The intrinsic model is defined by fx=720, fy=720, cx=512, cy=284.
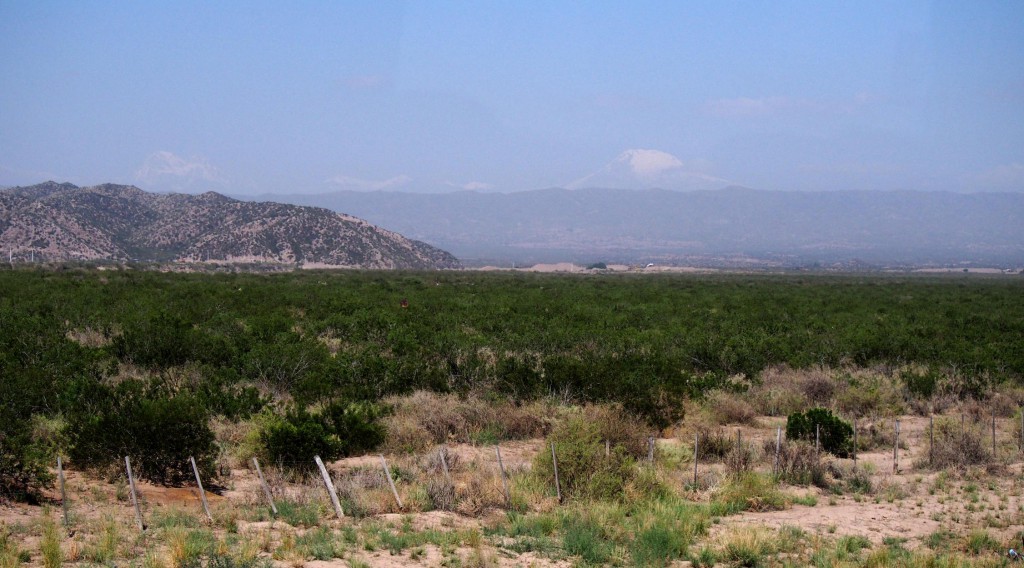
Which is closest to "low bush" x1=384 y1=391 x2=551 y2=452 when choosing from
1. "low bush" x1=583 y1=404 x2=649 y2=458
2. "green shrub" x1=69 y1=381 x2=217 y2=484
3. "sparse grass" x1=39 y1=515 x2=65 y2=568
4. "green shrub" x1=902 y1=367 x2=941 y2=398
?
"low bush" x1=583 y1=404 x2=649 y2=458

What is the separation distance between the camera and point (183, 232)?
119 m

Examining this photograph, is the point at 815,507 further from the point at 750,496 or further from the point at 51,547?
the point at 51,547

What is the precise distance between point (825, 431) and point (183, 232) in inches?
4825

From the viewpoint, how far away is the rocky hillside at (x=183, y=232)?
99812mm

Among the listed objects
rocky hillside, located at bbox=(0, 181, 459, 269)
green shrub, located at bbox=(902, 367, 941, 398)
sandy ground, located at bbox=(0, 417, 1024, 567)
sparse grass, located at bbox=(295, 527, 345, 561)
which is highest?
rocky hillside, located at bbox=(0, 181, 459, 269)

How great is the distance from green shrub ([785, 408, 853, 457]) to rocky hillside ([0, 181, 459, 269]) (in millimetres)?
101499

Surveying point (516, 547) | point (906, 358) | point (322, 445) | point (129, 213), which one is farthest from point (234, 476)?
point (129, 213)

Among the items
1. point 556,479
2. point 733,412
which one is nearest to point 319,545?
point 556,479

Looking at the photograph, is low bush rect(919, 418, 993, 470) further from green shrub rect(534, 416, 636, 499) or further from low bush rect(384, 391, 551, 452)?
low bush rect(384, 391, 551, 452)

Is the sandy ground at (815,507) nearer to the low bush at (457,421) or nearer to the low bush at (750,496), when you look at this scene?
the low bush at (750,496)

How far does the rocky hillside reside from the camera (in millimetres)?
99812

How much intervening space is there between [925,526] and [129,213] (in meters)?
139

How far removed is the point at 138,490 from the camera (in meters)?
9.70

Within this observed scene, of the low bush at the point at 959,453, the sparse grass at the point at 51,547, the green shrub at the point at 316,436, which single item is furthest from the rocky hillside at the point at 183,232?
the low bush at the point at 959,453
